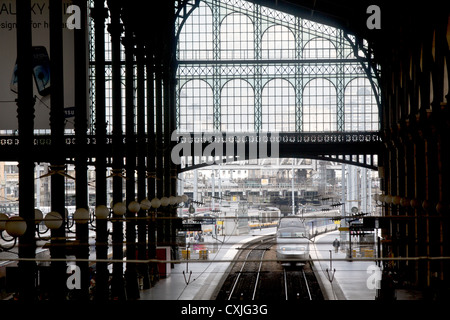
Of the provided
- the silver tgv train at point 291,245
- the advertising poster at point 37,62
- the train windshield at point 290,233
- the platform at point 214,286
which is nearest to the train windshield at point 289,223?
the silver tgv train at point 291,245

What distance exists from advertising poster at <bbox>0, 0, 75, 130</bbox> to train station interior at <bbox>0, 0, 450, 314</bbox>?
4 centimetres

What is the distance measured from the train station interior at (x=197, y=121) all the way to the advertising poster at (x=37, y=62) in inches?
1.6

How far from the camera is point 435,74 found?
64.3ft

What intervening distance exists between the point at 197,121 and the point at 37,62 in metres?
20.6

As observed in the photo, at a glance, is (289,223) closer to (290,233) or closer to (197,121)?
(290,233)

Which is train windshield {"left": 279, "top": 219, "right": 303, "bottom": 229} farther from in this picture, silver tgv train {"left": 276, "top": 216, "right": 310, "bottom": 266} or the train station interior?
the train station interior

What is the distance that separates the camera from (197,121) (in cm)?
3678

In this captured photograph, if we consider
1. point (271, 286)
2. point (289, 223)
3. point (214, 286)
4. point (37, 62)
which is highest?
point (37, 62)

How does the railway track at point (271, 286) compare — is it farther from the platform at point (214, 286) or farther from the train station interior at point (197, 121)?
the train station interior at point (197, 121)

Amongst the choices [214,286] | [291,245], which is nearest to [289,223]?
[291,245]

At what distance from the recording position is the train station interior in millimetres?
13992

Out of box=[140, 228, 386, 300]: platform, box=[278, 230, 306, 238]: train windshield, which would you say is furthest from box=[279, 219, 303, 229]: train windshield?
box=[140, 228, 386, 300]: platform

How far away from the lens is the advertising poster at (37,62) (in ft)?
53.5
